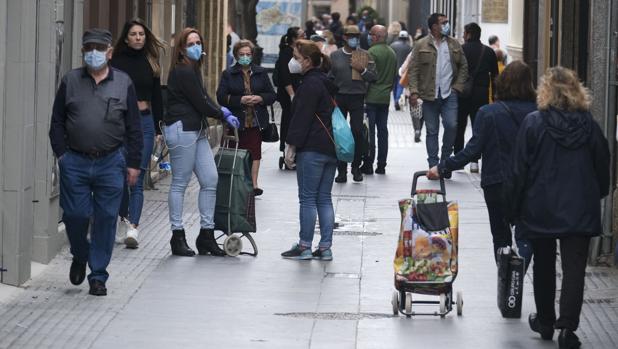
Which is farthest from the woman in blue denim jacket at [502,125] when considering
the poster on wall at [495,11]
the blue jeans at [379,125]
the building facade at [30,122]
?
the poster on wall at [495,11]

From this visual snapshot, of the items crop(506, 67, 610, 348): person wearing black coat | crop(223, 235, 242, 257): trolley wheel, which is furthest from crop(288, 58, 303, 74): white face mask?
crop(506, 67, 610, 348): person wearing black coat

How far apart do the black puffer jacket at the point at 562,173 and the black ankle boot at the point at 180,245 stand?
4.20 metres

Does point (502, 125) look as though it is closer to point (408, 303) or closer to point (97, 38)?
point (408, 303)

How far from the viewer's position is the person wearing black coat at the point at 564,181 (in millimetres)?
9594

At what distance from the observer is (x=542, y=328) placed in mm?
9945

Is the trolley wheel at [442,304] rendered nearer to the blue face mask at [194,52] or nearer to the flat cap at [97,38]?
the flat cap at [97,38]

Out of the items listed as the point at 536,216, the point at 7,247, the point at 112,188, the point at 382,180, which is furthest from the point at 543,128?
the point at 382,180

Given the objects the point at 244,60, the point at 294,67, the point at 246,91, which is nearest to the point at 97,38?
the point at 244,60

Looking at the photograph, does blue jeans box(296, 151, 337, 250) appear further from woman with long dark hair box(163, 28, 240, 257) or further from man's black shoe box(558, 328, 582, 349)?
man's black shoe box(558, 328, 582, 349)

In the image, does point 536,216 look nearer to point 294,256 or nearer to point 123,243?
point 294,256

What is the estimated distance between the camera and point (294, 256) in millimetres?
13336

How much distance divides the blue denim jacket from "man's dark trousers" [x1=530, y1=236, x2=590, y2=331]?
1.16 metres

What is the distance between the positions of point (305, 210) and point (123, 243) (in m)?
1.68

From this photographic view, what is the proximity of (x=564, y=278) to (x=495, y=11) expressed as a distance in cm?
2740
